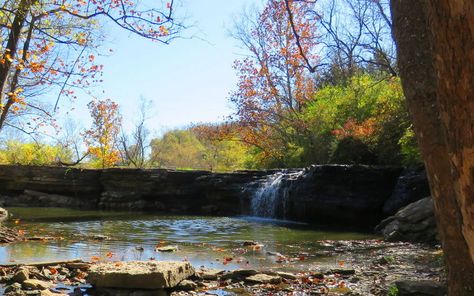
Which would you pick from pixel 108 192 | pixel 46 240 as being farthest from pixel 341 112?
pixel 46 240

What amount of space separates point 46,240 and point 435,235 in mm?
8296

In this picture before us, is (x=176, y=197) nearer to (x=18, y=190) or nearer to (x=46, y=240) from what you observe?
(x=18, y=190)

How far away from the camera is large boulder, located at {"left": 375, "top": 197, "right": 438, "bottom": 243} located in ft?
34.6

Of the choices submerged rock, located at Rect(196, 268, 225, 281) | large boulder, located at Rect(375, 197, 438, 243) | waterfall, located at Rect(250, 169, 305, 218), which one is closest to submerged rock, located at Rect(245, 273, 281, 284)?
submerged rock, located at Rect(196, 268, 225, 281)

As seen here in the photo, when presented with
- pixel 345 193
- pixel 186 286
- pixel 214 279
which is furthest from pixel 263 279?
pixel 345 193

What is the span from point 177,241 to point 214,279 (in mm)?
4502

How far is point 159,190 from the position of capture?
21656mm

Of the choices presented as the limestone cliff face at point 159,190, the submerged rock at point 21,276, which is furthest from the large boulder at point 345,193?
the submerged rock at point 21,276

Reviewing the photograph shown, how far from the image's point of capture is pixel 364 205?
1480 centimetres

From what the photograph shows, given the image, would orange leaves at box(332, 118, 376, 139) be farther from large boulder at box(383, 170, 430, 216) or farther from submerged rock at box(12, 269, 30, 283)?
submerged rock at box(12, 269, 30, 283)

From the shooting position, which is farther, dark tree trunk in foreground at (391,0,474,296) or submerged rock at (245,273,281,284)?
submerged rock at (245,273,281,284)

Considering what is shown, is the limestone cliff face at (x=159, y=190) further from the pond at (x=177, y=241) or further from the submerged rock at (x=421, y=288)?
the submerged rock at (x=421, y=288)

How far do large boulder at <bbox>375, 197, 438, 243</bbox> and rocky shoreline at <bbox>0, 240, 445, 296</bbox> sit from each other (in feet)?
9.03

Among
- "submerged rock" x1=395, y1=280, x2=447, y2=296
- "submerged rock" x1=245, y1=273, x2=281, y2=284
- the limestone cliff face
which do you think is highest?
the limestone cliff face
